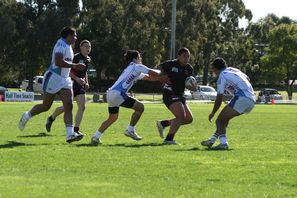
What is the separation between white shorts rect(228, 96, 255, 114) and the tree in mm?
67308

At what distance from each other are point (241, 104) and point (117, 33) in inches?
2260

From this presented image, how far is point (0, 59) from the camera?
6919cm

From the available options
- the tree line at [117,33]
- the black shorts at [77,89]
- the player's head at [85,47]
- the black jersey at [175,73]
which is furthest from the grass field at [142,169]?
the tree line at [117,33]

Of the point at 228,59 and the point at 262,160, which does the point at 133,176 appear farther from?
the point at 228,59

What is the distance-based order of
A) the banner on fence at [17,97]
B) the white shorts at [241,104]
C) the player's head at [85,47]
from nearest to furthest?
the white shorts at [241,104]
the player's head at [85,47]
the banner on fence at [17,97]

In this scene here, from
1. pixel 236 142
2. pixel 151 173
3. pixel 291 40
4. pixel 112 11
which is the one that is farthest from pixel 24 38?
pixel 151 173

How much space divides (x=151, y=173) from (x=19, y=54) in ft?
199

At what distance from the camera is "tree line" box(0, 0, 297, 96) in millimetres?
63719

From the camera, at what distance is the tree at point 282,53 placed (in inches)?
3103

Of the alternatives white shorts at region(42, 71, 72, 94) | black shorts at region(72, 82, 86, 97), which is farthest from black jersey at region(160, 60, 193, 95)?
black shorts at region(72, 82, 86, 97)

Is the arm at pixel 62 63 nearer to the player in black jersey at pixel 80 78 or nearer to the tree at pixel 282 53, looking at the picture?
the player in black jersey at pixel 80 78

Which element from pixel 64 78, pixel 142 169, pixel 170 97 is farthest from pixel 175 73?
pixel 142 169

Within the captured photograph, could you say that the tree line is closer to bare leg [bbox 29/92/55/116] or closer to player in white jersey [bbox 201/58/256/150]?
bare leg [bbox 29/92/55/116]

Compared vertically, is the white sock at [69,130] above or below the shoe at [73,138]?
above
